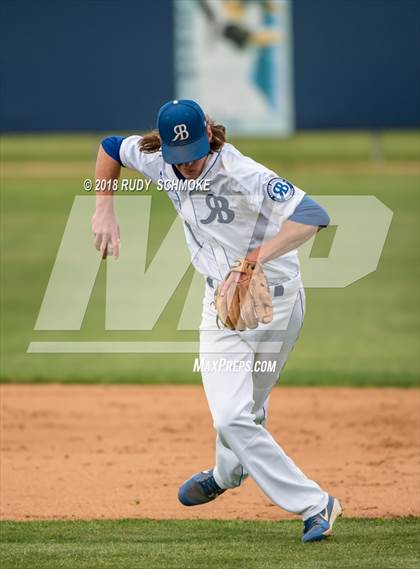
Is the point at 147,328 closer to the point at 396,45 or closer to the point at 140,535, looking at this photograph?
the point at 140,535

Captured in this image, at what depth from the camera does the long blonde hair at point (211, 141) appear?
19.4ft

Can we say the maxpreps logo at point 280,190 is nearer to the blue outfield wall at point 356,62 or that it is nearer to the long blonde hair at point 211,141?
the long blonde hair at point 211,141

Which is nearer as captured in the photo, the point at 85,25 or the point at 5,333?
the point at 5,333

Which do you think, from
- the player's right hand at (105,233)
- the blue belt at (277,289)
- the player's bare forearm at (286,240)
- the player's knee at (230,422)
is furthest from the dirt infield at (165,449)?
the player's bare forearm at (286,240)

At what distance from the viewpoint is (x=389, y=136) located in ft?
103

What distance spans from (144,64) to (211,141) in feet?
66.1

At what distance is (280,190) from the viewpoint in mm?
5762

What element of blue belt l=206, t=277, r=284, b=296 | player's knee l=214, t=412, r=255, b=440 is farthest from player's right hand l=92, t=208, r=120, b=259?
player's knee l=214, t=412, r=255, b=440

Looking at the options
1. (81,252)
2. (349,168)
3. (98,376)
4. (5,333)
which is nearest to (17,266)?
(81,252)

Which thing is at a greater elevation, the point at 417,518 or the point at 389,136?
the point at 417,518

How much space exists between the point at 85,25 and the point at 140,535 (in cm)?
2074

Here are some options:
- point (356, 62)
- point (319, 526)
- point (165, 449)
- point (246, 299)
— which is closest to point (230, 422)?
point (246, 299)

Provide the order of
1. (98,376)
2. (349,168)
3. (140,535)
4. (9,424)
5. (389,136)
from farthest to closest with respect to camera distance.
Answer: (389,136) → (349,168) → (98,376) → (9,424) → (140,535)

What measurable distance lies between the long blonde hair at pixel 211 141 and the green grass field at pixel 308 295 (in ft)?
16.8
